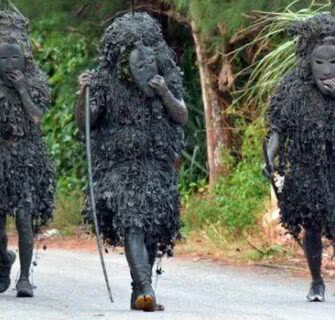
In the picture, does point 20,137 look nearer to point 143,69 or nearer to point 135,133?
point 135,133

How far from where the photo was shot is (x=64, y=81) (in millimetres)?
20188

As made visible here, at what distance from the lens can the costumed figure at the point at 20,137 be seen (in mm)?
11156

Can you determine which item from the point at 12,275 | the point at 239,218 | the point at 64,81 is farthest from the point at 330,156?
the point at 64,81

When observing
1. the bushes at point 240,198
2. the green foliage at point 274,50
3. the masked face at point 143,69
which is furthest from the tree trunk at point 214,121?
the masked face at point 143,69

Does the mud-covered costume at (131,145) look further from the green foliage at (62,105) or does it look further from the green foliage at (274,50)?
the green foliage at (62,105)

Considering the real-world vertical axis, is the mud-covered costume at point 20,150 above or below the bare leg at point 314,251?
above

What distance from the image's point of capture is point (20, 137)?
36.8ft

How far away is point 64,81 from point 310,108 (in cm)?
939

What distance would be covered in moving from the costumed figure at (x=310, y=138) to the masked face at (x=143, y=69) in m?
1.24

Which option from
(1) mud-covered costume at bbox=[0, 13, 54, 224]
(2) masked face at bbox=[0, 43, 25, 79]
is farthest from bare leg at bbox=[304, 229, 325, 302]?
(2) masked face at bbox=[0, 43, 25, 79]

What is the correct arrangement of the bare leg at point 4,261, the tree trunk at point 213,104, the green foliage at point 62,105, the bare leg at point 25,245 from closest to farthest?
the bare leg at point 25,245 → the bare leg at point 4,261 → the tree trunk at point 213,104 → the green foliage at point 62,105

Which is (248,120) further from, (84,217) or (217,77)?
(84,217)

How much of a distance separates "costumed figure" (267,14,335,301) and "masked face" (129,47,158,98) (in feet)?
4.08

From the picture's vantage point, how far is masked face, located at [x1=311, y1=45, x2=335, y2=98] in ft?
36.2
